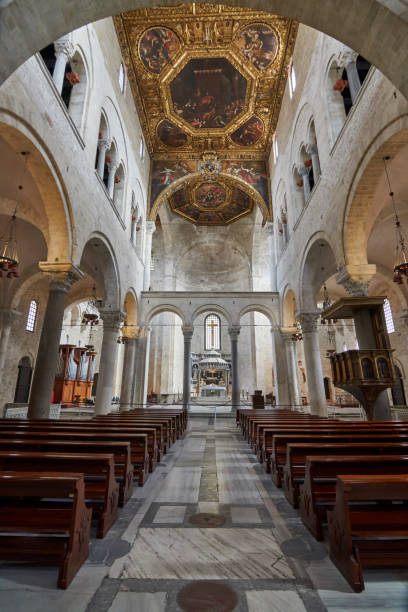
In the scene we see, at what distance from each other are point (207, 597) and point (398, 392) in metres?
17.7

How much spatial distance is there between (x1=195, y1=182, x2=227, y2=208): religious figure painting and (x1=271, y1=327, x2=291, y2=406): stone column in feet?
36.4

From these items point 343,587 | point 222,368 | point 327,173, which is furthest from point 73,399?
point 343,587

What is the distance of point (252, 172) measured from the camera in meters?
19.6

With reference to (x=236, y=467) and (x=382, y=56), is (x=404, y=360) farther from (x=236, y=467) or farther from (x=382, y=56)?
(x=382, y=56)

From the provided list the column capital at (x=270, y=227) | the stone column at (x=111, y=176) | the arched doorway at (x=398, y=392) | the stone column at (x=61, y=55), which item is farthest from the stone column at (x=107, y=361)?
the arched doorway at (x=398, y=392)

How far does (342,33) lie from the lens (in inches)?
185

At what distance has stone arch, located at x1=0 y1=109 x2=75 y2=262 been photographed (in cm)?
628

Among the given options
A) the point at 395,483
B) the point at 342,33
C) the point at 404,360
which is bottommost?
→ the point at 395,483

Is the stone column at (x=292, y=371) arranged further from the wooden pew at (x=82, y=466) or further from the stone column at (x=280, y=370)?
the wooden pew at (x=82, y=466)

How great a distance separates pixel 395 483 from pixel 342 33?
5850 millimetres

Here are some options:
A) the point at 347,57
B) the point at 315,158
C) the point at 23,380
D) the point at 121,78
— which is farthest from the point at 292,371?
the point at 121,78

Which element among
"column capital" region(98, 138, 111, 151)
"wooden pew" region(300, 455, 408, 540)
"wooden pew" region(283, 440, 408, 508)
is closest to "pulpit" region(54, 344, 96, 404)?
"column capital" region(98, 138, 111, 151)

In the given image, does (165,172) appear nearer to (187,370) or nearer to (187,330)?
(187,330)

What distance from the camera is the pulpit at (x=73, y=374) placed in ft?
61.5
